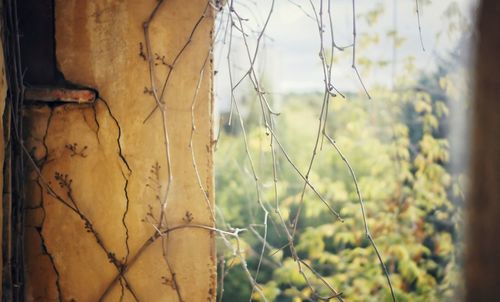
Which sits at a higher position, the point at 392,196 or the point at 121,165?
the point at 121,165

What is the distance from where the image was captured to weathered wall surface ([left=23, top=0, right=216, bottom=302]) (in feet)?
5.19

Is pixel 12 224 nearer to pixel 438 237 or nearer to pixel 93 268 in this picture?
pixel 93 268

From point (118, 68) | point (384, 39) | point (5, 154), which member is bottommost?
point (5, 154)

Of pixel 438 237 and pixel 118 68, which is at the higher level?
pixel 118 68

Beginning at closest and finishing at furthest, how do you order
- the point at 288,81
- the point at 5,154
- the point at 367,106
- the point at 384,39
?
1. the point at 5,154
2. the point at 384,39
3. the point at 367,106
4. the point at 288,81

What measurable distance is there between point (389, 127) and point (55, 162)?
10.3ft

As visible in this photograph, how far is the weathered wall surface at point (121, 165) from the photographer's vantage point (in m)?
1.58

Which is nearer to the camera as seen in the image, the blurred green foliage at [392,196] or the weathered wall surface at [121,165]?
the weathered wall surface at [121,165]

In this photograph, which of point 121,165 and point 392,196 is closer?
point 121,165

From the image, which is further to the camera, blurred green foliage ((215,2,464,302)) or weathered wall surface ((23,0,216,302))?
blurred green foliage ((215,2,464,302))

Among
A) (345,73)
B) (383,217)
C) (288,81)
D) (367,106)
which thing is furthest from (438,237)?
(288,81)

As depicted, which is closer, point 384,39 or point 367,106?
point 384,39

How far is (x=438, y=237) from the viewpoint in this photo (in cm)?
393

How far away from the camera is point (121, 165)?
161cm
